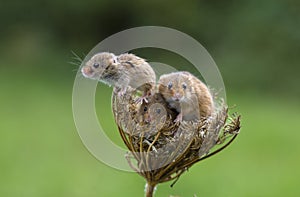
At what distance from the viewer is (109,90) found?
269 inches

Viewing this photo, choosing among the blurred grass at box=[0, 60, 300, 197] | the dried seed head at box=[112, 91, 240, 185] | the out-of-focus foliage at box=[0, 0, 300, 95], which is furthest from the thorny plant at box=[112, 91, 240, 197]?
the out-of-focus foliage at box=[0, 0, 300, 95]

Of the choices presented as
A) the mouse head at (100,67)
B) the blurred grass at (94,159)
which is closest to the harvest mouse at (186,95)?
the mouse head at (100,67)

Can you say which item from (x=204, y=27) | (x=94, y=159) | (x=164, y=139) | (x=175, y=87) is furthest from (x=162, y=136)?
(x=204, y=27)

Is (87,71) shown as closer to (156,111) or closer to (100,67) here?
(100,67)

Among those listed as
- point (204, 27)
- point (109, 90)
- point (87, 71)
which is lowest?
point (87, 71)

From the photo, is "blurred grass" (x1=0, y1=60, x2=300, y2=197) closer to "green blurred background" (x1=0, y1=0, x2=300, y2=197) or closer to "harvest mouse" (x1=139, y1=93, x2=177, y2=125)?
"green blurred background" (x1=0, y1=0, x2=300, y2=197)

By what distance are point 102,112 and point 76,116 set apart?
173 inches

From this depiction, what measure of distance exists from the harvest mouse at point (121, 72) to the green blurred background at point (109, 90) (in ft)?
9.31

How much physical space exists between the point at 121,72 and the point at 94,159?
391 centimetres

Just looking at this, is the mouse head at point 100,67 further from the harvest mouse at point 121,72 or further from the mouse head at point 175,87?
the mouse head at point 175,87

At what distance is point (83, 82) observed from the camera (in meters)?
1.54

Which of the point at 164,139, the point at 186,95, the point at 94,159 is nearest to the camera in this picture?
the point at 164,139

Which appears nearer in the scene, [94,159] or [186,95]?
[186,95]
